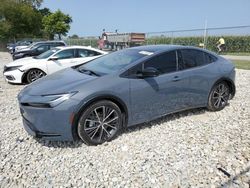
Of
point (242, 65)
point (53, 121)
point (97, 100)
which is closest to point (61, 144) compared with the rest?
point (53, 121)

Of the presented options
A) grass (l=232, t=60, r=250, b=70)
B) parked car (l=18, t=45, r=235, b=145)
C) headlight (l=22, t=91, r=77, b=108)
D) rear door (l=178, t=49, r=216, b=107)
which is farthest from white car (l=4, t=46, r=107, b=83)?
grass (l=232, t=60, r=250, b=70)

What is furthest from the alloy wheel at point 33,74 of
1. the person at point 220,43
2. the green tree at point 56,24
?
the green tree at point 56,24

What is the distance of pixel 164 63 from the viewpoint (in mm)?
4703

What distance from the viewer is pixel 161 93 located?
14.8ft

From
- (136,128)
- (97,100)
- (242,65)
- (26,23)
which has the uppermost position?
(26,23)

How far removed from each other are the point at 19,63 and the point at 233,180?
8.07 metres

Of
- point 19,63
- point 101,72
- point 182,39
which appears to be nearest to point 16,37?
point 182,39

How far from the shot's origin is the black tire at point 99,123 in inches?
152

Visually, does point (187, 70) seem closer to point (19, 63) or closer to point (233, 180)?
point (233, 180)

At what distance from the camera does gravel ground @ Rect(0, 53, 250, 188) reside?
126 inches

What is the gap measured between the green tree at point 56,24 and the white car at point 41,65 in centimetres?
3976

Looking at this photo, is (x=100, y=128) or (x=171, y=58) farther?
(x=171, y=58)

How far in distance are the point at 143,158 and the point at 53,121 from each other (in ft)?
4.41

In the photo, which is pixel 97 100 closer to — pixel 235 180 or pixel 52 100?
pixel 52 100
